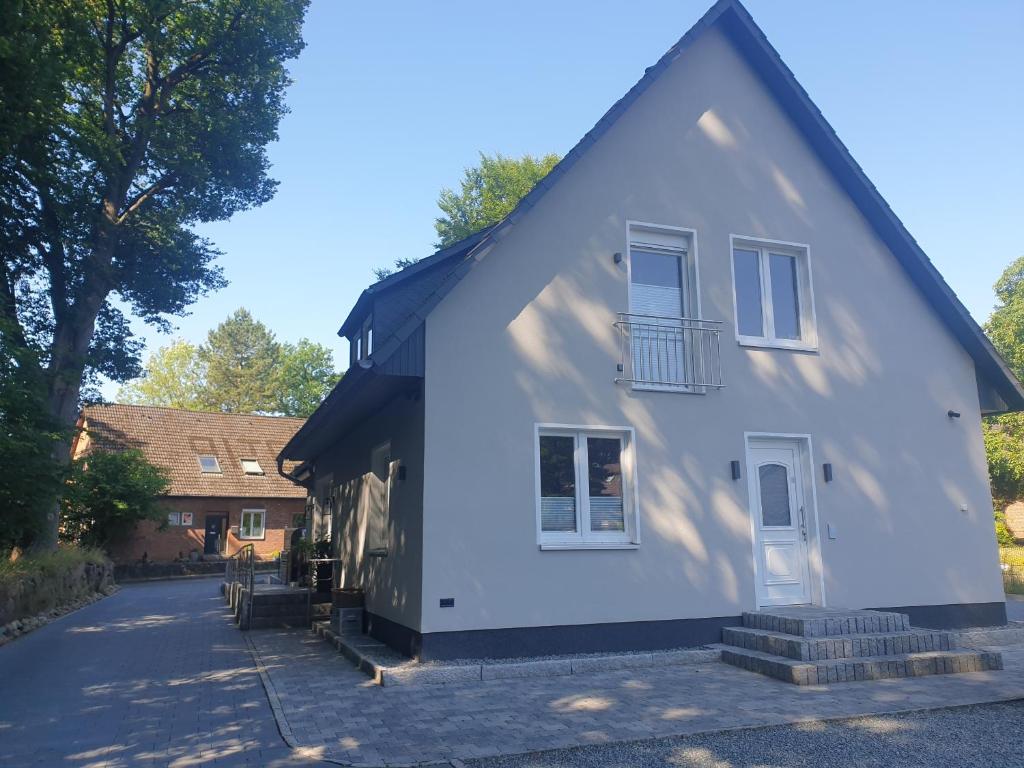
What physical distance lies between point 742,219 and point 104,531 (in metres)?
27.2

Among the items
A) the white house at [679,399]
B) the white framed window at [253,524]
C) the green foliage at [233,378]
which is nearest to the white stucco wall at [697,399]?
the white house at [679,399]

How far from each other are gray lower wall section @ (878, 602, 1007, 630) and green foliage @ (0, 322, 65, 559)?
13.2 meters

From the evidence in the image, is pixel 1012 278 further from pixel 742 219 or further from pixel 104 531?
pixel 104 531

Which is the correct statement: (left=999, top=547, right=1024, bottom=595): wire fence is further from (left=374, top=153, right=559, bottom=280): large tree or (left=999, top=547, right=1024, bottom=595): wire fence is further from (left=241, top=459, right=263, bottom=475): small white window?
(left=241, top=459, right=263, bottom=475): small white window

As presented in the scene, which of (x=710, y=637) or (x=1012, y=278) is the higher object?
(x=1012, y=278)

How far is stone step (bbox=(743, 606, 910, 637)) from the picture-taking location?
335 inches

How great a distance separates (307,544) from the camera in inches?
602

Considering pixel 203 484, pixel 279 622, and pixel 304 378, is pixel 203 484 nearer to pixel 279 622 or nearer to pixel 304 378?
pixel 279 622

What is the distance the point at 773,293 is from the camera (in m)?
10.9

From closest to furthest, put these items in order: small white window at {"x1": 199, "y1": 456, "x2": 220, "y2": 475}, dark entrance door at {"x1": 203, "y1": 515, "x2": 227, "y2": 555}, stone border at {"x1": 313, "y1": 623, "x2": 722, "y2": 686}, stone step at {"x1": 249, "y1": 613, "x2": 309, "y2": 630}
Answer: stone border at {"x1": 313, "y1": 623, "x2": 722, "y2": 686} → stone step at {"x1": 249, "y1": 613, "x2": 309, "y2": 630} → dark entrance door at {"x1": 203, "y1": 515, "x2": 227, "y2": 555} → small white window at {"x1": 199, "y1": 456, "x2": 220, "y2": 475}

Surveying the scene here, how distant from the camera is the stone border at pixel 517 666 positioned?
7.76 m

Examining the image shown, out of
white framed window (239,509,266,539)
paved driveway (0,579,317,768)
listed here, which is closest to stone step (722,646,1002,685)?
paved driveway (0,579,317,768)

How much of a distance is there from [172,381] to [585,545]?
58925 mm

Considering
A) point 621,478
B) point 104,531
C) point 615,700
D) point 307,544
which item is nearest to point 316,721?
point 615,700
